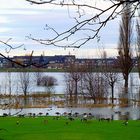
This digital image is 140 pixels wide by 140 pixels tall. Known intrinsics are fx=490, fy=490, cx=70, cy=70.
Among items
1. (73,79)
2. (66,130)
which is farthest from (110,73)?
(66,130)

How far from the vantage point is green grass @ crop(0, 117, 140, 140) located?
504 inches

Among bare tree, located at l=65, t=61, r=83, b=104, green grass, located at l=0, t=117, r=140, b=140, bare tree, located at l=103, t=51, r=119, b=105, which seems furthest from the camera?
bare tree, located at l=65, t=61, r=83, b=104

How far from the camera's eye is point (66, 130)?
14273 millimetres

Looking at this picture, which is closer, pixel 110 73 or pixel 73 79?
pixel 110 73

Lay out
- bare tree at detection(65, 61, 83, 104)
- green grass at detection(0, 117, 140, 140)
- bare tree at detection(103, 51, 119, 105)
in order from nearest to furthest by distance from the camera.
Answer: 1. green grass at detection(0, 117, 140, 140)
2. bare tree at detection(103, 51, 119, 105)
3. bare tree at detection(65, 61, 83, 104)

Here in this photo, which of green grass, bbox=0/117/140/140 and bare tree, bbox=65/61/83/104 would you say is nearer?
green grass, bbox=0/117/140/140

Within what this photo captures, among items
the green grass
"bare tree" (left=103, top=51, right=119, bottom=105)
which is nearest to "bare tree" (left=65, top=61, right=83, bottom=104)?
"bare tree" (left=103, top=51, right=119, bottom=105)

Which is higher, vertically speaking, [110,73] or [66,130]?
[110,73]

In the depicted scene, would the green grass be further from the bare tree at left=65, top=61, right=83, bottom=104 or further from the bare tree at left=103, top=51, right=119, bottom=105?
the bare tree at left=65, top=61, right=83, bottom=104

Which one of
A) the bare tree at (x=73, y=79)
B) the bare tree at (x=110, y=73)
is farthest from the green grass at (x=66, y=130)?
the bare tree at (x=73, y=79)

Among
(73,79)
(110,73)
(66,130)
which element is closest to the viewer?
(66,130)

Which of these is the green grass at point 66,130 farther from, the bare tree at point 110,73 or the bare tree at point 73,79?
the bare tree at point 73,79

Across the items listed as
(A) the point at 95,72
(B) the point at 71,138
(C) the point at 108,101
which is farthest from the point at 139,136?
(A) the point at 95,72

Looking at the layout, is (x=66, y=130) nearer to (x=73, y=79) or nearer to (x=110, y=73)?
(x=110, y=73)
